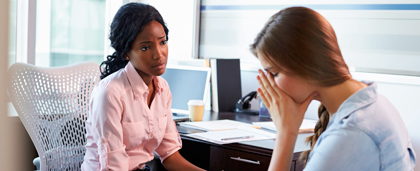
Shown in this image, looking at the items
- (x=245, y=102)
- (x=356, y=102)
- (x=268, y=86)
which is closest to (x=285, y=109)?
(x=268, y=86)

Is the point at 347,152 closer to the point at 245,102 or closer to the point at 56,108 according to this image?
the point at 56,108

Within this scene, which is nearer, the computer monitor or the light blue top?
the light blue top

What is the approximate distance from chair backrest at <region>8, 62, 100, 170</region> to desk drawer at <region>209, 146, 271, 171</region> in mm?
583

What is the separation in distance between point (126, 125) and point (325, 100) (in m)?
0.71

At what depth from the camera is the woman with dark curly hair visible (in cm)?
127

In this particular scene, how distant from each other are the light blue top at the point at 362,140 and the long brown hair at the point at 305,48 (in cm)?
8

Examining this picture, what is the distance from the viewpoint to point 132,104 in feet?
4.53

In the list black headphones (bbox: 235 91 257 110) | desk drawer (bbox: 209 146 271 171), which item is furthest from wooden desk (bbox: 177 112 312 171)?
black headphones (bbox: 235 91 257 110)

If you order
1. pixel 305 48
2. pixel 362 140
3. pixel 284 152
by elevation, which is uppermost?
pixel 305 48

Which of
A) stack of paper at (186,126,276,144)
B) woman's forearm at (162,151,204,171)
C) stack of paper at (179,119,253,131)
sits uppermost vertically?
stack of paper at (186,126,276,144)

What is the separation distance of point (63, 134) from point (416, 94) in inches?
68.5

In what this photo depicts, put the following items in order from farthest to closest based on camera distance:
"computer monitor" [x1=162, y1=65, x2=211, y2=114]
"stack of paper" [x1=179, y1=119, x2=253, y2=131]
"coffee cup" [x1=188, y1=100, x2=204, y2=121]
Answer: "computer monitor" [x1=162, y1=65, x2=211, y2=114]
"coffee cup" [x1=188, y1=100, x2=204, y2=121]
"stack of paper" [x1=179, y1=119, x2=253, y2=131]

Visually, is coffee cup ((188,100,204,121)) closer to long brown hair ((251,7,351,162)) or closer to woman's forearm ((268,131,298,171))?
woman's forearm ((268,131,298,171))

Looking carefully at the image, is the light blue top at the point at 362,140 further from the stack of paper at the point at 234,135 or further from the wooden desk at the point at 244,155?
the stack of paper at the point at 234,135
